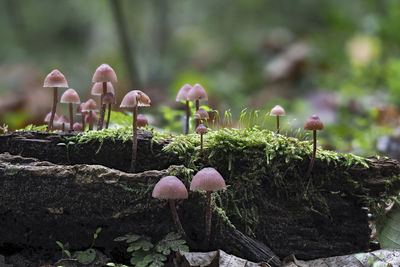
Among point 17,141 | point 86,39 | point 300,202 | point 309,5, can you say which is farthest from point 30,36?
point 300,202

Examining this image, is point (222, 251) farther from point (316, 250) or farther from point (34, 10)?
point (34, 10)

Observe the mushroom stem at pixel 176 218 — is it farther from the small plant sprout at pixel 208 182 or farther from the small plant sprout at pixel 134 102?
the small plant sprout at pixel 134 102

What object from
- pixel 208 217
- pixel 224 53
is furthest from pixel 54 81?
pixel 224 53

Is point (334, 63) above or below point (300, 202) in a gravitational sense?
above

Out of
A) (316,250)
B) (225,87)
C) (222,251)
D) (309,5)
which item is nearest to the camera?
(222,251)

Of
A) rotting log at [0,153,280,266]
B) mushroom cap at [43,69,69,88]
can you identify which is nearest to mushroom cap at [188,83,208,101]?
rotting log at [0,153,280,266]

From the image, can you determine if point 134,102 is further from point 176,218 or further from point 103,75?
point 176,218

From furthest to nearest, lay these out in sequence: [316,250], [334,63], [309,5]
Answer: [309,5] → [334,63] → [316,250]

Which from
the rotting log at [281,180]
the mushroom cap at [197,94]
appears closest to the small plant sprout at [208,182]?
the rotting log at [281,180]

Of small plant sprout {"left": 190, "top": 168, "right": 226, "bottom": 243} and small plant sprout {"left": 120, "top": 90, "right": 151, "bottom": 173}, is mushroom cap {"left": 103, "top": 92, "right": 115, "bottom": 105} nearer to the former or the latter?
small plant sprout {"left": 120, "top": 90, "right": 151, "bottom": 173}

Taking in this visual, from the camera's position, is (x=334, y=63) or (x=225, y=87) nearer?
(x=334, y=63)
